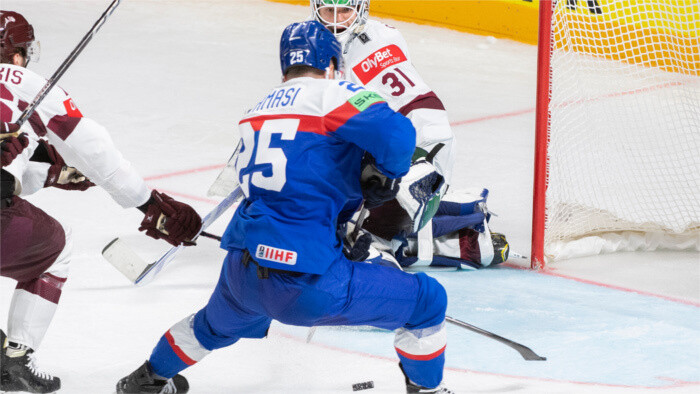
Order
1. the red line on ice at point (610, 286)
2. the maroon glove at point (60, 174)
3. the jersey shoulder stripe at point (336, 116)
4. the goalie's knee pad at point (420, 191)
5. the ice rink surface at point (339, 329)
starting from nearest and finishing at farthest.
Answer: the jersey shoulder stripe at point (336, 116) < the maroon glove at point (60, 174) < the ice rink surface at point (339, 329) < the goalie's knee pad at point (420, 191) < the red line on ice at point (610, 286)

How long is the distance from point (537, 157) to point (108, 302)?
6.02 feet

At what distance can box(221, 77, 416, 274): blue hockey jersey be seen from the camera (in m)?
2.64

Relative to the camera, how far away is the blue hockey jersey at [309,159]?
104 inches

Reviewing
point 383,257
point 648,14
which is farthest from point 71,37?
point 383,257

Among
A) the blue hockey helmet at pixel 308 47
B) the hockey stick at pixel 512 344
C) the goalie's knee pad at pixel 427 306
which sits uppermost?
the blue hockey helmet at pixel 308 47

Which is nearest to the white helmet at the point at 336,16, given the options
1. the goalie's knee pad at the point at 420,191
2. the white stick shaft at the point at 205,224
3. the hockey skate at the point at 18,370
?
the goalie's knee pad at the point at 420,191

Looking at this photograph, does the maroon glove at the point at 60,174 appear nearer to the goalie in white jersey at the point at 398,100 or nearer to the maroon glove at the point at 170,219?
the maroon glove at the point at 170,219

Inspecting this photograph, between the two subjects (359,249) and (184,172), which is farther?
(184,172)

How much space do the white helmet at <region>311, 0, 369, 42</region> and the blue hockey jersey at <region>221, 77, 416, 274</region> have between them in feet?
3.20

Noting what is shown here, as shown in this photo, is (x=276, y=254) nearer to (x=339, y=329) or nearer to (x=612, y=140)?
(x=339, y=329)

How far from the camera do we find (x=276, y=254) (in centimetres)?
267

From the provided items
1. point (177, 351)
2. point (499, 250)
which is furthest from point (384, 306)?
point (499, 250)

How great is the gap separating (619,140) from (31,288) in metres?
3.39

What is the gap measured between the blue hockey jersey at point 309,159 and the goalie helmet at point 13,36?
2.37 ft
